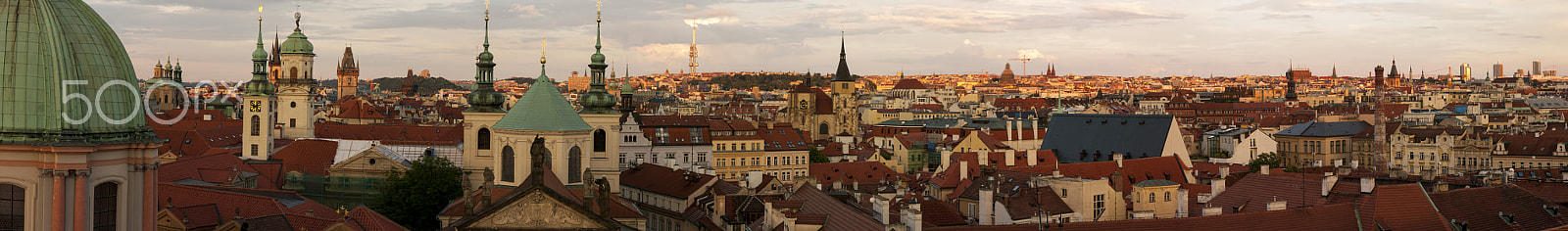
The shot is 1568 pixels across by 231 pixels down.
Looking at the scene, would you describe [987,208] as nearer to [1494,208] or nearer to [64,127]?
[1494,208]

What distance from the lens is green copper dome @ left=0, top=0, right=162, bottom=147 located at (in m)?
15.3

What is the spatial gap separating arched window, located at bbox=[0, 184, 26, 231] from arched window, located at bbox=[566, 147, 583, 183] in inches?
1394

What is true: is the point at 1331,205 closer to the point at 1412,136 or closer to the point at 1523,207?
the point at 1523,207

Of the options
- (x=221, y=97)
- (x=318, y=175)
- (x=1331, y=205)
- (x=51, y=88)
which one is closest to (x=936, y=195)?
(x=1331, y=205)

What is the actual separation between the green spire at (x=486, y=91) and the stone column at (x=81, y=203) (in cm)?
4239

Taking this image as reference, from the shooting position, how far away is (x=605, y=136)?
59312mm

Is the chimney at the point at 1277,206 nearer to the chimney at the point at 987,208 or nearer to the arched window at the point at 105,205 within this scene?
the chimney at the point at 987,208

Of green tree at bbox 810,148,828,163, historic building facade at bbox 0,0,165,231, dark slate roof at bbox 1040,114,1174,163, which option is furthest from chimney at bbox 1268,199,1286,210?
green tree at bbox 810,148,828,163

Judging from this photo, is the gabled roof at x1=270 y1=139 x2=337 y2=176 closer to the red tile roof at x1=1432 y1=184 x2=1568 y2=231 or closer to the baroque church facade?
the red tile roof at x1=1432 y1=184 x2=1568 y2=231

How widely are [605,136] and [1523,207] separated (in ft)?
111

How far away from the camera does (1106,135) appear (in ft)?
289

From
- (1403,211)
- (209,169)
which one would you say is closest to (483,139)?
(209,169)

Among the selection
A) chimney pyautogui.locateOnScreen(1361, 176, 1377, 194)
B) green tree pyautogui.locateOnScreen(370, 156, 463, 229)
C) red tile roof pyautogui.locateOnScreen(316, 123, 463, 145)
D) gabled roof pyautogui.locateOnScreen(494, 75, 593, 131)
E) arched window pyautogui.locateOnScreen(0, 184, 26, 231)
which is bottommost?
green tree pyautogui.locateOnScreen(370, 156, 463, 229)

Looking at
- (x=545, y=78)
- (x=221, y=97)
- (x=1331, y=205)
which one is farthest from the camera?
(x=221, y=97)
